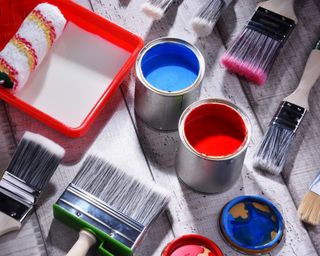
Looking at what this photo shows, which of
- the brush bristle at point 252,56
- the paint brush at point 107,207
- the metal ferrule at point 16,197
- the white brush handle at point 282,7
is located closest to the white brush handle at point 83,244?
the paint brush at point 107,207

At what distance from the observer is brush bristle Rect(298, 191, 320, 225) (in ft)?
4.35

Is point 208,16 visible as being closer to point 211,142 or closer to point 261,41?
point 261,41

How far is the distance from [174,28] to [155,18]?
0.06 meters

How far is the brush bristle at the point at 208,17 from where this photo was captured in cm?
149

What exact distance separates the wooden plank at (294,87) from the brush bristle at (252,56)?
1.5 inches

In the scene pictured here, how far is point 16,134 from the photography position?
1.42m

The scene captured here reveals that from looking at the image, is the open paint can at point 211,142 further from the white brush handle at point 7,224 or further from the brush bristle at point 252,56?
the white brush handle at point 7,224

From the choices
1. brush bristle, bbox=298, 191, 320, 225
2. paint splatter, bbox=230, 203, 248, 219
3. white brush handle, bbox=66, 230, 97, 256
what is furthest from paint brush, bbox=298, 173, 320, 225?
white brush handle, bbox=66, 230, 97, 256

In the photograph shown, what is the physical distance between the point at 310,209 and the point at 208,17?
450 mm

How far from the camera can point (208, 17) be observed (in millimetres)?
1495

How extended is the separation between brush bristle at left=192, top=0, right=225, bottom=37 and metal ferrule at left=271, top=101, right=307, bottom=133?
0.23 meters

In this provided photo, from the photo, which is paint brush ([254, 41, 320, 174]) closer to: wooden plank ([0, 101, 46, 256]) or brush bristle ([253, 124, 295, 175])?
brush bristle ([253, 124, 295, 175])

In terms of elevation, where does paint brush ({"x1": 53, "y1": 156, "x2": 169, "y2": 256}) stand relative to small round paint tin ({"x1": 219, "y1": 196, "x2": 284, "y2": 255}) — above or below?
below

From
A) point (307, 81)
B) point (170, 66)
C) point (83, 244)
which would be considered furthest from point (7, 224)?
point (307, 81)
